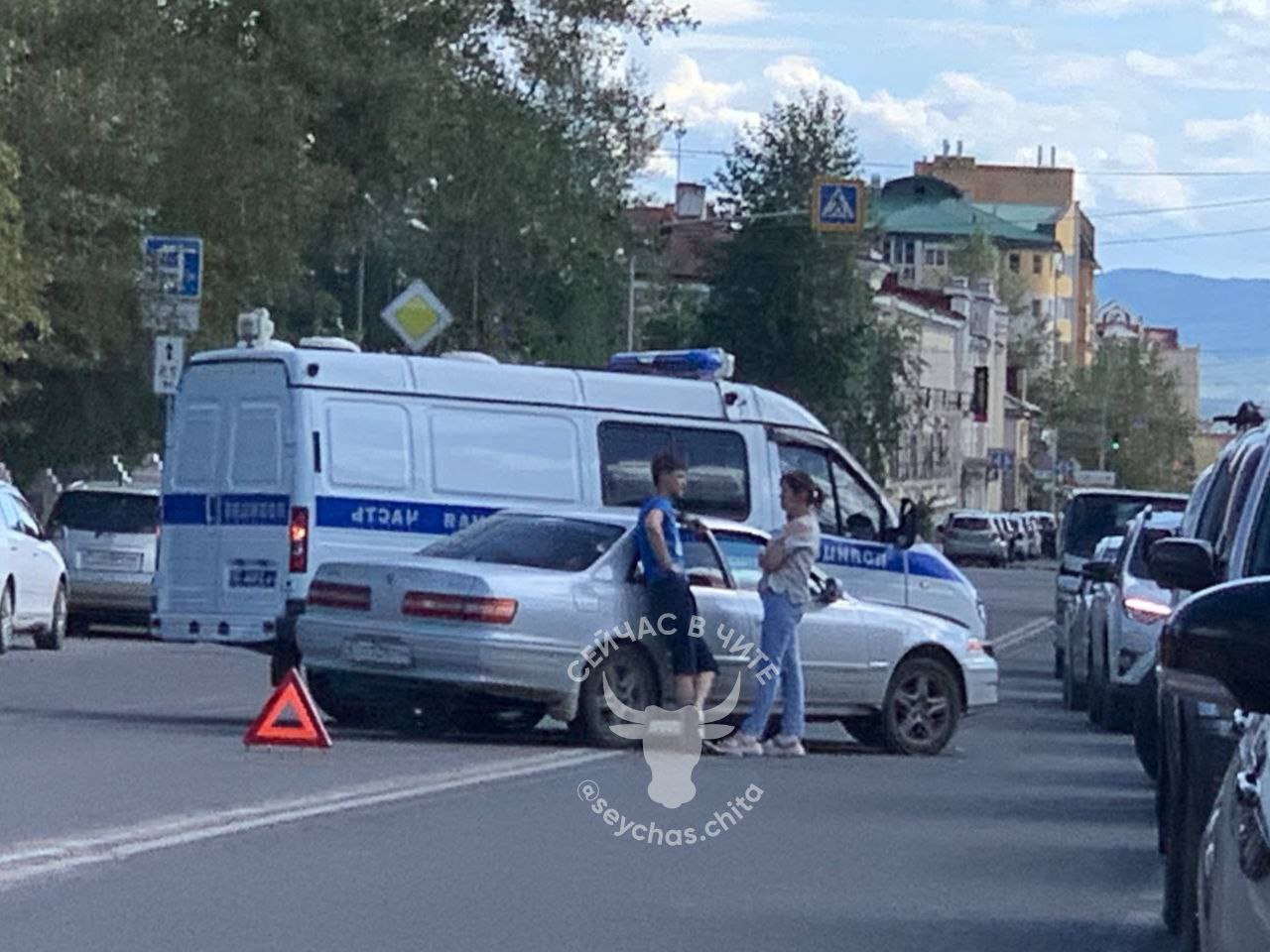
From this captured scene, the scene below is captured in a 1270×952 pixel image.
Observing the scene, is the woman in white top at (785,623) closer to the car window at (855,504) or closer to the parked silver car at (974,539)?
the car window at (855,504)

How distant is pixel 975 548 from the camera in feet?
260

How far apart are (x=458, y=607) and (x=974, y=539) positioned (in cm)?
6360

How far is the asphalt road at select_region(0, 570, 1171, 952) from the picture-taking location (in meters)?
9.74

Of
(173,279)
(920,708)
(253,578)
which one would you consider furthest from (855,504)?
(173,279)

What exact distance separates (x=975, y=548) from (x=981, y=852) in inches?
2645

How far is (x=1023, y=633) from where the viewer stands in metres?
41.0

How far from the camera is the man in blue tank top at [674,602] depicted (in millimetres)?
16547

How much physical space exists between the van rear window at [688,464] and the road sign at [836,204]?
1834 cm

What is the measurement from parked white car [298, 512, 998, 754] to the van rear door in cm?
171

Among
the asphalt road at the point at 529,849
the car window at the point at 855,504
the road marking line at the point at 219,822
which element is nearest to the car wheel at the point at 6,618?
the asphalt road at the point at 529,849

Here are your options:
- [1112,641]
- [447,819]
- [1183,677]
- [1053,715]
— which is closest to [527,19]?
[1053,715]

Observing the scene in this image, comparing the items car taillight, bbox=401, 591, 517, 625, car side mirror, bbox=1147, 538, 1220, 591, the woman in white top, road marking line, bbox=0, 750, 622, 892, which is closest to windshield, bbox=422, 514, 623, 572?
car taillight, bbox=401, 591, 517, 625

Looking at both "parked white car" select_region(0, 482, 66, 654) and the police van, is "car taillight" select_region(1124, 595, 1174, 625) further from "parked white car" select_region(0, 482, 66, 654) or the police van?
"parked white car" select_region(0, 482, 66, 654)

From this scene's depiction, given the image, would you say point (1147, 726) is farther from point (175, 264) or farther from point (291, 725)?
point (175, 264)
